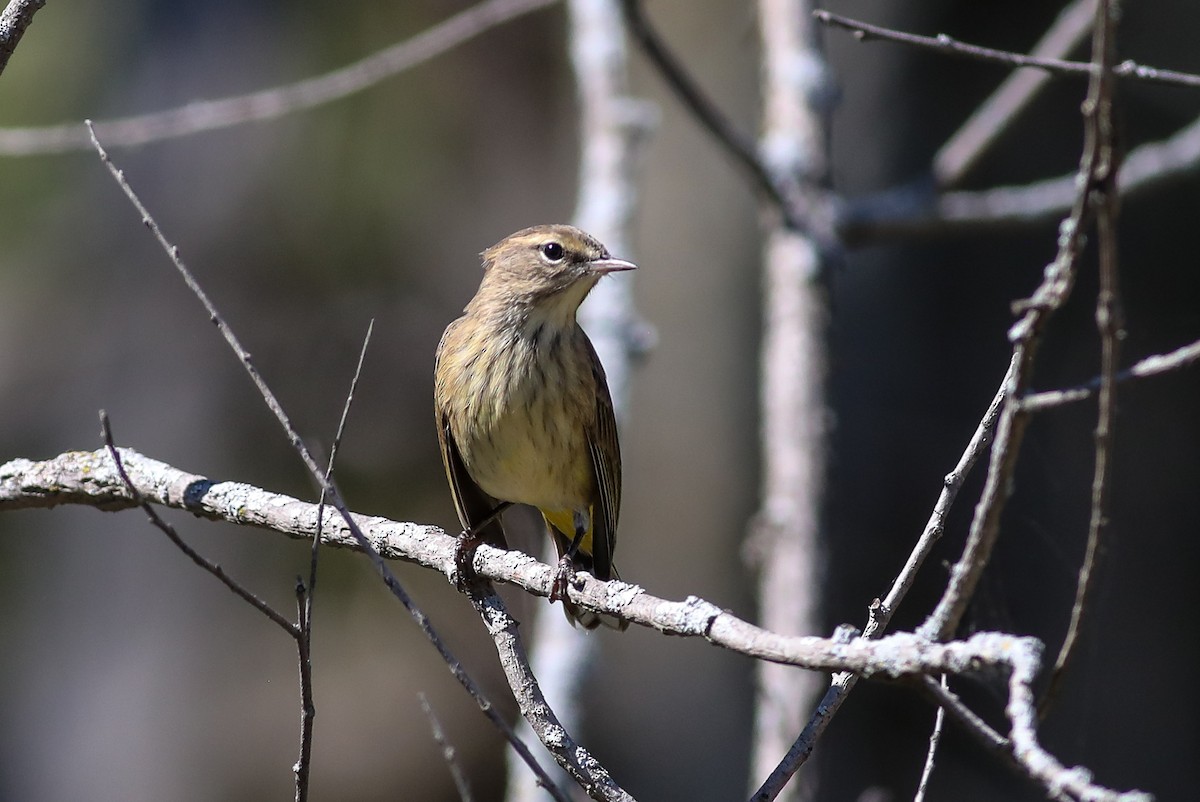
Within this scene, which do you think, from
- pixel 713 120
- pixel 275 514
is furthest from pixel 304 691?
pixel 713 120

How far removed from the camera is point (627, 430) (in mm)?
7656

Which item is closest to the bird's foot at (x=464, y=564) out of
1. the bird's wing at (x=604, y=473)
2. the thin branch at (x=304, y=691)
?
the thin branch at (x=304, y=691)

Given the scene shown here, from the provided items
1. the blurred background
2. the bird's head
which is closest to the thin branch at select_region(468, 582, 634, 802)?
the bird's head

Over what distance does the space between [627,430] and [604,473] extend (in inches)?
147

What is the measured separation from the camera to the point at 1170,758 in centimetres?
762

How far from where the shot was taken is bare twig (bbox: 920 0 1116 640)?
1500 mm

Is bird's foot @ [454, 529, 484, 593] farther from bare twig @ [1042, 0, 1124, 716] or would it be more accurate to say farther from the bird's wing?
bare twig @ [1042, 0, 1124, 716]

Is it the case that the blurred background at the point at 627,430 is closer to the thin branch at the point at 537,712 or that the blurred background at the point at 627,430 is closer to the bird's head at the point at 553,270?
the bird's head at the point at 553,270

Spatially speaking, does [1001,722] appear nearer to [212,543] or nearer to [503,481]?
[503,481]

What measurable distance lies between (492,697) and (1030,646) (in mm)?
1387

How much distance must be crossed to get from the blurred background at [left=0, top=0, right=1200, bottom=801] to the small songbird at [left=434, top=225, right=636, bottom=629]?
10.9ft

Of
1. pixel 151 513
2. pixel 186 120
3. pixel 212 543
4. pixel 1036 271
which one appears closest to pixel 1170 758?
pixel 1036 271

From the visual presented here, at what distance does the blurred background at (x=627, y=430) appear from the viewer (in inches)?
298

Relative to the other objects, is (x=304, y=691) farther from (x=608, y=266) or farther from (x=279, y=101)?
(x=279, y=101)
